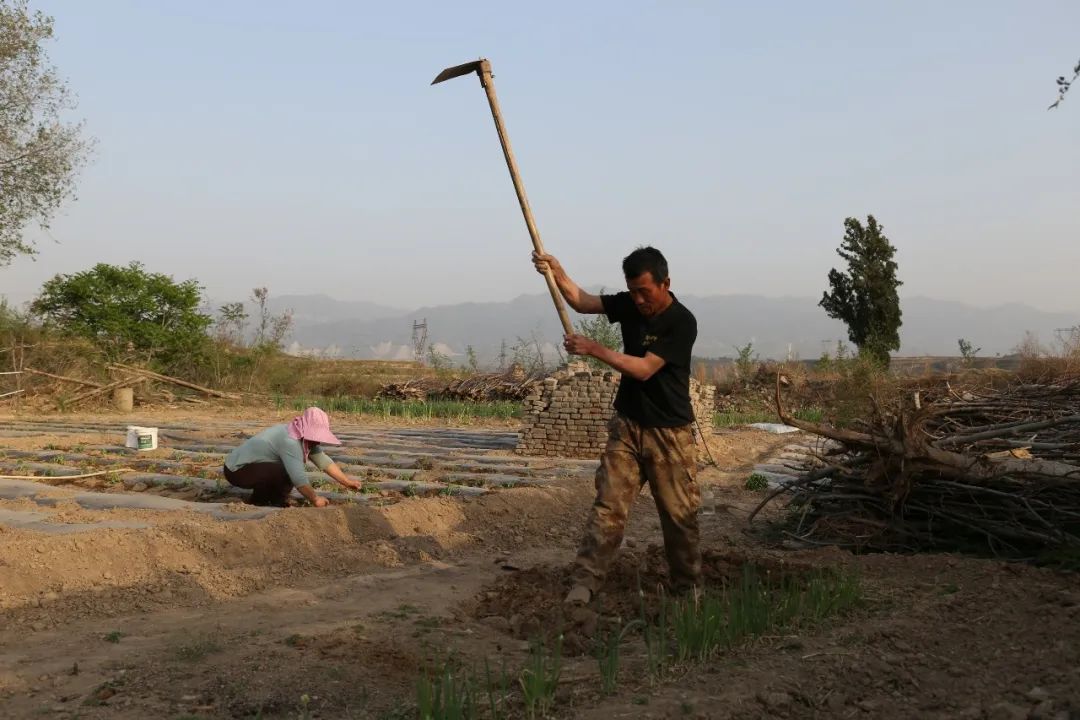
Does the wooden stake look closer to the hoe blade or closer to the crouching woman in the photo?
the crouching woman

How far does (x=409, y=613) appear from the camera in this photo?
4367mm

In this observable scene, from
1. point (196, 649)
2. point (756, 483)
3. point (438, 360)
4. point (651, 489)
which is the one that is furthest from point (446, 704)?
point (438, 360)

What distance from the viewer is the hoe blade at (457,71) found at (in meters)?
4.46

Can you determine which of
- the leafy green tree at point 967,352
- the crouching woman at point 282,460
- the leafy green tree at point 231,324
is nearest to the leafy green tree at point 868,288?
the leafy green tree at point 967,352

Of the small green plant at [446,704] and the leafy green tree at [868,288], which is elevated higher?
the leafy green tree at [868,288]

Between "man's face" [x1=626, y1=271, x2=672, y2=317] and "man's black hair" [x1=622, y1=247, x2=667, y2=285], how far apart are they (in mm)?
18

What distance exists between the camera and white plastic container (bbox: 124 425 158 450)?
9.70 m

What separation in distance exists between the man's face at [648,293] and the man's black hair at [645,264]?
2 cm

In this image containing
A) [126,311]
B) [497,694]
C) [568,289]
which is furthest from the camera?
[126,311]

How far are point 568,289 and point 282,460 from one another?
3281 mm

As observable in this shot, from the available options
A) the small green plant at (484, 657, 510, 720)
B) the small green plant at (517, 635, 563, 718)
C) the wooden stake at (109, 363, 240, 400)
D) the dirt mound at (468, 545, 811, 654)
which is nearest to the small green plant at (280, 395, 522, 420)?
the wooden stake at (109, 363, 240, 400)

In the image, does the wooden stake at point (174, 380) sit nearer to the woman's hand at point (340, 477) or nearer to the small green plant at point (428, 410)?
the small green plant at point (428, 410)

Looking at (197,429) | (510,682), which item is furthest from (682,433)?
(197,429)

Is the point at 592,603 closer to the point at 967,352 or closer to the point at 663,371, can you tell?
the point at 663,371
